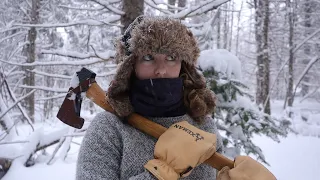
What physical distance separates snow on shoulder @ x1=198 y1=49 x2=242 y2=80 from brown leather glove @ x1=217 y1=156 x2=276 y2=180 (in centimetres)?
189

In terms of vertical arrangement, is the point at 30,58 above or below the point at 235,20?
below

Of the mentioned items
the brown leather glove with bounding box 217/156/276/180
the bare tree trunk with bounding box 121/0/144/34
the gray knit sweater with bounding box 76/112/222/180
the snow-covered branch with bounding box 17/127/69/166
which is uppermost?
the bare tree trunk with bounding box 121/0/144/34

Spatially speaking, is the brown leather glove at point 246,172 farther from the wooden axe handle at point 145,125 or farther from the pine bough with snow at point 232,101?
the pine bough with snow at point 232,101

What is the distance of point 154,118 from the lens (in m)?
1.67

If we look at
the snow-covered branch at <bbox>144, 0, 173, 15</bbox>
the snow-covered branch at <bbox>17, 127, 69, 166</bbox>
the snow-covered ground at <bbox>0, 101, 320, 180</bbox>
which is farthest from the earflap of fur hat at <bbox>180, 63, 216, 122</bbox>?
the snow-covered branch at <bbox>17, 127, 69, 166</bbox>

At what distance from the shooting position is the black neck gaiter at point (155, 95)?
61.5 inches

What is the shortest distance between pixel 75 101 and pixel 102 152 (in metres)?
0.36

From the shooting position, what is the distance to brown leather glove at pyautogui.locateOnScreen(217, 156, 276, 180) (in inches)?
56.9

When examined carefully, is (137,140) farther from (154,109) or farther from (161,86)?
(161,86)

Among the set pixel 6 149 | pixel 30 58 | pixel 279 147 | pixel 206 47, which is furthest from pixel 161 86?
pixel 30 58

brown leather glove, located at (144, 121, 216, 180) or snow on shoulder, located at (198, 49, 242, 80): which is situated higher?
snow on shoulder, located at (198, 49, 242, 80)

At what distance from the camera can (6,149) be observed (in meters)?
4.08

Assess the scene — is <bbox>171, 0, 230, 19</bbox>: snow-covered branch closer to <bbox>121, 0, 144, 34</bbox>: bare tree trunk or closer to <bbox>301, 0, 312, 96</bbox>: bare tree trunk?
<bbox>121, 0, 144, 34</bbox>: bare tree trunk

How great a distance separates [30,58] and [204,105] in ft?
35.3
